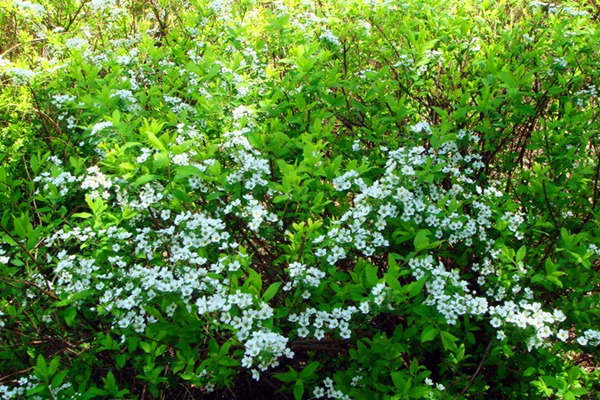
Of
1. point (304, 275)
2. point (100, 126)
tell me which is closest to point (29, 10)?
point (100, 126)

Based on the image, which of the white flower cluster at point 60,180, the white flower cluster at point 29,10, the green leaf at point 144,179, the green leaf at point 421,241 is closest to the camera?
the green leaf at point 421,241

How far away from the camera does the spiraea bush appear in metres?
2.11

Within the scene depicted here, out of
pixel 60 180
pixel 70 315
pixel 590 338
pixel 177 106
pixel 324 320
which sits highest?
pixel 590 338

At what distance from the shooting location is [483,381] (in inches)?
97.1

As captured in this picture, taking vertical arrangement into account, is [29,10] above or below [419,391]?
above

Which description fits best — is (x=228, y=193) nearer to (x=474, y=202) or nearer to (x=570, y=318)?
(x=474, y=202)

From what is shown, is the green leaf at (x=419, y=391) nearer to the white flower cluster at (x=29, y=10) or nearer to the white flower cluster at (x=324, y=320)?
the white flower cluster at (x=324, y=320)

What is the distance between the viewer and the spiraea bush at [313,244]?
211 centimetres

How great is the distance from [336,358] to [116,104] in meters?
1.82

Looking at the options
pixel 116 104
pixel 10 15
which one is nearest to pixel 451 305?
pixel 116 104

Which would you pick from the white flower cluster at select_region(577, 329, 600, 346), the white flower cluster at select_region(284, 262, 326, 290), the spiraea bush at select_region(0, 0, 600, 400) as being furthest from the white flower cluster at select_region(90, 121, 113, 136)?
the white flower cluster at select_region(577, 329, 600, 346)

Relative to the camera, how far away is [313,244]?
88.8 inches

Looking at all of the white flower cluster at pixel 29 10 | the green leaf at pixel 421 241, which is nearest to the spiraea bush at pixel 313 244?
the green leaf at pixel 421 241

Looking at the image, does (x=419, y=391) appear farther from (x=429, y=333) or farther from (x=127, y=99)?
(x=127, y=99)
